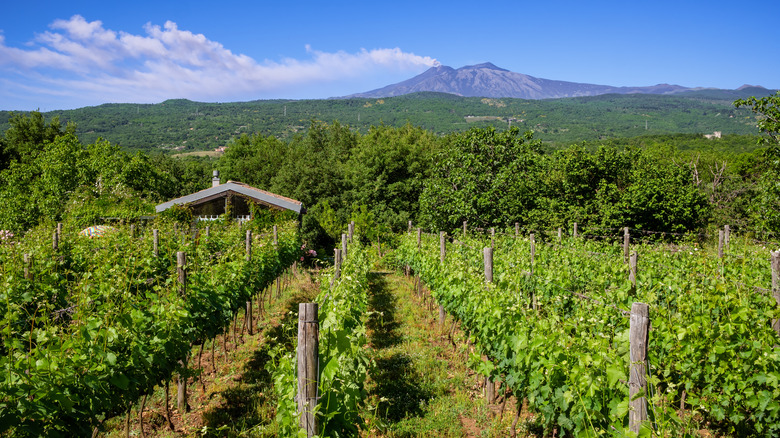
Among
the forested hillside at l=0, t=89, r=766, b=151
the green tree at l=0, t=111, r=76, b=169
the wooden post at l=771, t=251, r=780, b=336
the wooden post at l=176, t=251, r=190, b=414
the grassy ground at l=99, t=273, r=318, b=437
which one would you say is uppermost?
the forested hillside at l=0, t=89, r=766, b=151

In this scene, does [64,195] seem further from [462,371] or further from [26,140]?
[462,371]

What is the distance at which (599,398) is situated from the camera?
11.2 ft

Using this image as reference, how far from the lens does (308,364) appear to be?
296 centimetres

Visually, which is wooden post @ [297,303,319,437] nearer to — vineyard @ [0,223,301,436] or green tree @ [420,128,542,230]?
vineyard @ [0,223,301,436]

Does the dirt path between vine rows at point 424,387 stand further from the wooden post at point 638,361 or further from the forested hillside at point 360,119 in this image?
the forested hillside at point 360,119

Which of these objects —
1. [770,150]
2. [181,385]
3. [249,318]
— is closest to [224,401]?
[181,385]

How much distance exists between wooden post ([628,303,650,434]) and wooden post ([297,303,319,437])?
1969 millimetres

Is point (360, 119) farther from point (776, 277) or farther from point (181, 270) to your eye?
point (776, 277)

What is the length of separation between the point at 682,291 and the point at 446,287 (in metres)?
3.30

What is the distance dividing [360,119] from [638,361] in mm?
133980

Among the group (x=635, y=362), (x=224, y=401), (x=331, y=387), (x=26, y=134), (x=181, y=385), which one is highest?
(x=26, y=134)

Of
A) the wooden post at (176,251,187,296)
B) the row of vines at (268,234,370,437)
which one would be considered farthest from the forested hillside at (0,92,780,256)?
the row of vines at (268,234,370,437)

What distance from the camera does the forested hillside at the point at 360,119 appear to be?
105081mm

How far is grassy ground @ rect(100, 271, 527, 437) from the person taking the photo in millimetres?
4898
